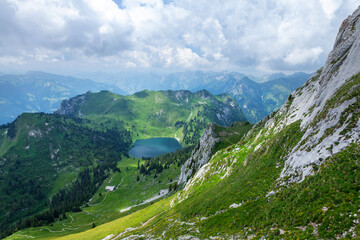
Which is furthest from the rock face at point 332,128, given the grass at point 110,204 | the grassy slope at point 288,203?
the grass at point 110,204

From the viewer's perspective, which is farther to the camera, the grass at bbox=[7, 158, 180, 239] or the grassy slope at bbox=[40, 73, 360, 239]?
the grass at bbox=[7, 158, 180, 239]

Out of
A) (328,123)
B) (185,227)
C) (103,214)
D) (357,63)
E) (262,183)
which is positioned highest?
(357,63)

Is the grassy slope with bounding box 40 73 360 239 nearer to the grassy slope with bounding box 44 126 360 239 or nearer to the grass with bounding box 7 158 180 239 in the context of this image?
the grassy slope with bounding box 44 126 360 239

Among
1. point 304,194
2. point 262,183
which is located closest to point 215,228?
point 262,183

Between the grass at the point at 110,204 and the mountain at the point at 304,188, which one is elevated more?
the mountain at the point at 304,188

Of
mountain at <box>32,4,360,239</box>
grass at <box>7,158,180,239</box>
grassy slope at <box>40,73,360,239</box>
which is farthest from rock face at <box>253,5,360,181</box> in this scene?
grass at <box>7,158,180,239</box>

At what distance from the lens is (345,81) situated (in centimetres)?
3123

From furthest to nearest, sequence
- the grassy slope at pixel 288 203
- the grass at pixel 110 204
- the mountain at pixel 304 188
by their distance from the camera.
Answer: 1. the grass at pixel 110 204
2. the mountain at pixel 304 188
3. the grassy slope at pixel 288 203

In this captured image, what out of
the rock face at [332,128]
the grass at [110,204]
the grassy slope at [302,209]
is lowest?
the grass at [110,204]

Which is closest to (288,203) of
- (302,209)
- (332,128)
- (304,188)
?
(302,209)

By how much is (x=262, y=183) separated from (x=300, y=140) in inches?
389

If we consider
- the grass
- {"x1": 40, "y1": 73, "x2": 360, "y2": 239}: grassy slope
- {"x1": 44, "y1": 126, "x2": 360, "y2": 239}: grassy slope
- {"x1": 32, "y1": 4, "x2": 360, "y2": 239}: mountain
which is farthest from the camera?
the grass

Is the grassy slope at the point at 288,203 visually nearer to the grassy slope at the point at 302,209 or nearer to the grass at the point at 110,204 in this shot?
the grassy slope at the point at 302,209

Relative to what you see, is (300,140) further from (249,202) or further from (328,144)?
(249,202)
